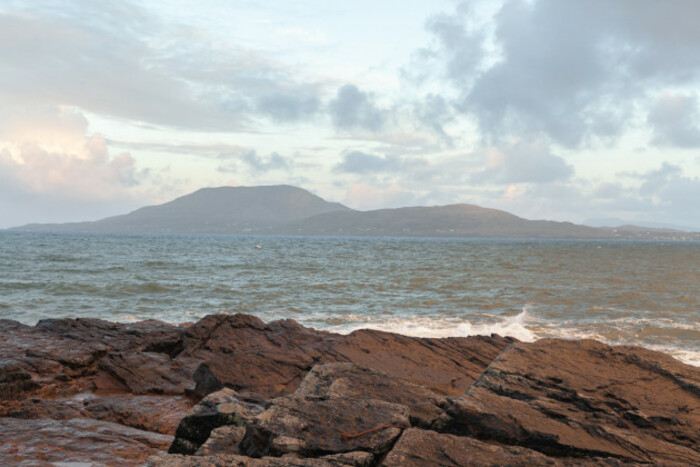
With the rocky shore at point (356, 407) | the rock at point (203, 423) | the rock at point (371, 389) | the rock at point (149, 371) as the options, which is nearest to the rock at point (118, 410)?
the rocky shore at point (356, 407)

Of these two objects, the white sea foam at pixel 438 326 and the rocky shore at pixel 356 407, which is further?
the white sea foam at pixel 438 326

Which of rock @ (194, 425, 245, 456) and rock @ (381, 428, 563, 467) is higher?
rock @ (381, 428, 563, 467)

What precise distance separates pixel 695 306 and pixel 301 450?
93.6 feet

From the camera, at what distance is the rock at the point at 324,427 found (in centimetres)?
502

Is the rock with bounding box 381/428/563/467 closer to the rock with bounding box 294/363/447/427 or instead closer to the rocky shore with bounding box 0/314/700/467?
the rocky shore with bounding box 0/314/700/467

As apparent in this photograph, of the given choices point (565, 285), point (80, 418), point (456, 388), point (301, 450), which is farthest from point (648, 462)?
point (565, 285)

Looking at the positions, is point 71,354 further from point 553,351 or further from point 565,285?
point 565,285

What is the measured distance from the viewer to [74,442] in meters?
7.23

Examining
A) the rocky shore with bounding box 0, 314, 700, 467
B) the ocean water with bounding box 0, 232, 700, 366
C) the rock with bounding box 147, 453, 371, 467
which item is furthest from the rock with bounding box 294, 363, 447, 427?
the ocean water with bounding box 0, 232, 700, 366

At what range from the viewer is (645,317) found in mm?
22953

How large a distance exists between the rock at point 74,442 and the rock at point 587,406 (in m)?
4.40

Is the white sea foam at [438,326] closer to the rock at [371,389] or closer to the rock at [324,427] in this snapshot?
the rock at [371,389]

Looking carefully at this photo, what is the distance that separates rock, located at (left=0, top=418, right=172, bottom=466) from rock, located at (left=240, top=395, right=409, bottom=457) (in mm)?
2515

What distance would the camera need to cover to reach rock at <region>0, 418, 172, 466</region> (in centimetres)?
673
